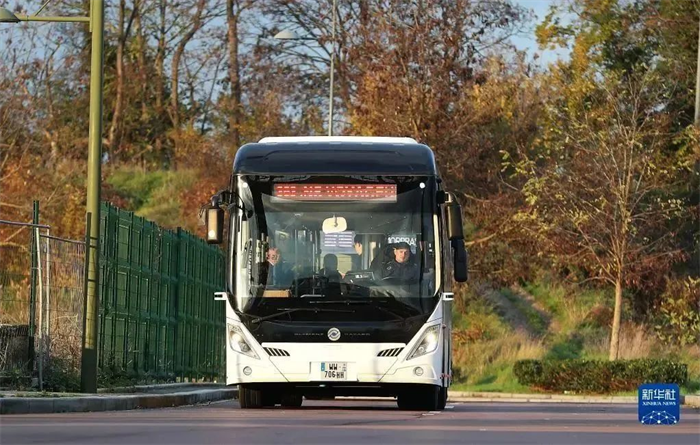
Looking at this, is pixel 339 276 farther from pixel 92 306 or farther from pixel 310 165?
pixel 92 306

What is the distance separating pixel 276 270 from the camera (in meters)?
22.4

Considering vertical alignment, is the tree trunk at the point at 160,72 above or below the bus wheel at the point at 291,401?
above

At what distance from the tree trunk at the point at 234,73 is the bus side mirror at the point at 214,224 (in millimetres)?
38347

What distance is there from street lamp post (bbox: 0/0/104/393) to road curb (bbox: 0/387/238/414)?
88cm

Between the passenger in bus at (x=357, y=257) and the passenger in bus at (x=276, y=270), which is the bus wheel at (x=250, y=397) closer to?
the passenger in bus at (x=276, y=270)

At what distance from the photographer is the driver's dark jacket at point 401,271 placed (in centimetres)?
2234

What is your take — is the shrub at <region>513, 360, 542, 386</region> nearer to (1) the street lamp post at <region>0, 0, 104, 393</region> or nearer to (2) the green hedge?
(2) the green hedge

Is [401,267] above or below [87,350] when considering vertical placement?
above

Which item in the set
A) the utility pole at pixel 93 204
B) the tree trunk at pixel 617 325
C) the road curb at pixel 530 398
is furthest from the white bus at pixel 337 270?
the tree trunk at pixel 617 325

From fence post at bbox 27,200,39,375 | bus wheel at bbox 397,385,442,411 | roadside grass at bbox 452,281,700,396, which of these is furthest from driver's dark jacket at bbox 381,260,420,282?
roadside grass at bbox 452,281,700,396

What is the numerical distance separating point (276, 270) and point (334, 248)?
764 millimetres

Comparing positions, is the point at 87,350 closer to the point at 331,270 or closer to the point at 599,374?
the point at 331,270

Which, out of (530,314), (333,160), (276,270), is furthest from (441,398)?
(530,314)

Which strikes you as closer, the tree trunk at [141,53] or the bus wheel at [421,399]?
the bus wheel at [421,399]
